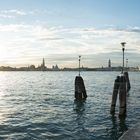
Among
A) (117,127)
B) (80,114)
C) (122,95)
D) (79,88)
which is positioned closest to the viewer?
(117,127)

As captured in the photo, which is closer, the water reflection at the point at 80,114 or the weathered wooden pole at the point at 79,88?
the water reflection at the point at 80,114

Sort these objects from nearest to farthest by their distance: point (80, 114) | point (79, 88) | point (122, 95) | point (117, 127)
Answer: point (117, 127) → point (122, 95) → point (80, 114) → point (79, 88)

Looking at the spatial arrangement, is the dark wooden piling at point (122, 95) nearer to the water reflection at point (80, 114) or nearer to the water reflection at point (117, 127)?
the water reflection at point (117, 127)

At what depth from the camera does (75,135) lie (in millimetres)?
22484

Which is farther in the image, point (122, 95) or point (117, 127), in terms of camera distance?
point (122, 95)

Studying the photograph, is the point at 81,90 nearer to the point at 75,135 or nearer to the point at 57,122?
the point at 57,122

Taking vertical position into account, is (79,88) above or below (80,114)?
above

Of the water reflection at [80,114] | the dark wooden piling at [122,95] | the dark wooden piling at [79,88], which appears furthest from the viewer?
the dark wooden piling at [79,88]

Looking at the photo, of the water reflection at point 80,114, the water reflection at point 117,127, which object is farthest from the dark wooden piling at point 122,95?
the water reflection at point 80,114

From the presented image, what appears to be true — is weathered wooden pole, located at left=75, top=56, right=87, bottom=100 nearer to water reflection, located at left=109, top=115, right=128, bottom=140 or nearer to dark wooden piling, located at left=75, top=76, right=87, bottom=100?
dark wooden piling, located at left=75, top=76, right=87, bottom=100

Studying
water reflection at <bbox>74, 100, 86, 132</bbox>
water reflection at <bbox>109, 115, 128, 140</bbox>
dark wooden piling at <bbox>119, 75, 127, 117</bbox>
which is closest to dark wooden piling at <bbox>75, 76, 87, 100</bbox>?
water reflection at <bbox>74, 100, 86, 132</bbox>

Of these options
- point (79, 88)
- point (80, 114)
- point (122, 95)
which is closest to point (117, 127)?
point (122, 95)

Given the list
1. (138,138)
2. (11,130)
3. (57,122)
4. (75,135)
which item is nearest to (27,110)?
(57,122)

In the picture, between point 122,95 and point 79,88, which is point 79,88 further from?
point 122,95
